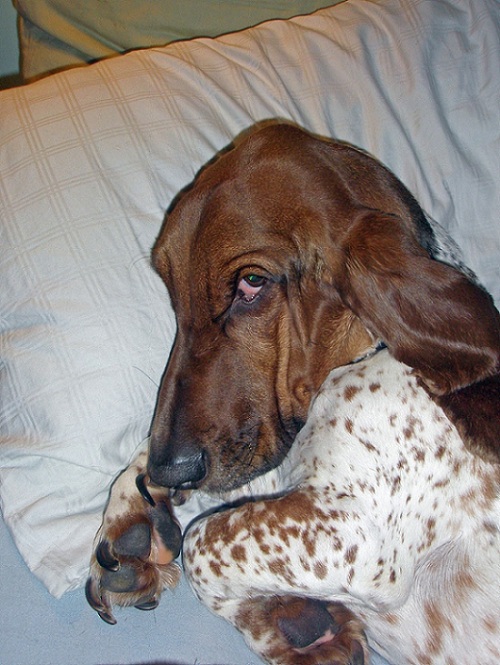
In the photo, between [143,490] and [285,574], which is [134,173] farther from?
[285,574]

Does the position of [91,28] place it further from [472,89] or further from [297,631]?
[297,631]

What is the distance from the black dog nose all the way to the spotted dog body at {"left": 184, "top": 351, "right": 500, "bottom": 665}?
28 cm

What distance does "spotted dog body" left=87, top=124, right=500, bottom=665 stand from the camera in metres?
2.27

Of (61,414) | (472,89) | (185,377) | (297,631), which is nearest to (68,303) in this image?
(61,414)

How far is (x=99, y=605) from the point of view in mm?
2596

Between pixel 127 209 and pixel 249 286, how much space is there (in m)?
0.82

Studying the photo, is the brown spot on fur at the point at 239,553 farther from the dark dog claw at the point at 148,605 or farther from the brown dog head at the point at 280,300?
the dark dog claw at the point at 148,605

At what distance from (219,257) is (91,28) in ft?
6.23

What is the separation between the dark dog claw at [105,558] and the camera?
2.57m

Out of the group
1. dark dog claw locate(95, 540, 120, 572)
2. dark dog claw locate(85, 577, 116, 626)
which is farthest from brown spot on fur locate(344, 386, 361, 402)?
dark dog claw locate(85, 577, 116, 626)

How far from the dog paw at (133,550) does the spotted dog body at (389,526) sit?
0.80 feet

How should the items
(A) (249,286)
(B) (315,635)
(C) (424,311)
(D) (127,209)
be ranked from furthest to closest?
(D) (127,209), (B) (315,635), (A) (249,286), (C) (424,311)

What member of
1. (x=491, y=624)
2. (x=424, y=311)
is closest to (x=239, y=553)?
(x=491, y=624)

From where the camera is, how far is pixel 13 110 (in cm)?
294
